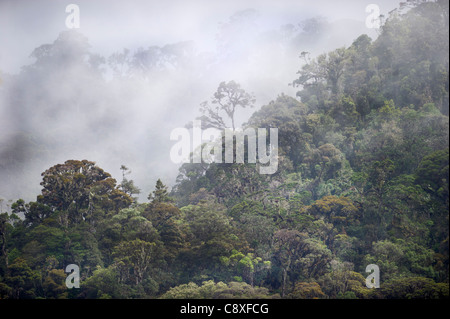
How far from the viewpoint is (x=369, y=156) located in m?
27.2

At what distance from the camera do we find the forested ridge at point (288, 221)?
66.2 ft

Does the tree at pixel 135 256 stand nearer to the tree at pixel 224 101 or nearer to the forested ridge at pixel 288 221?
the forested ridge at pixel 288 221

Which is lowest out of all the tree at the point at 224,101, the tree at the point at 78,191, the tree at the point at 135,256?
the tree at the point at 135,256

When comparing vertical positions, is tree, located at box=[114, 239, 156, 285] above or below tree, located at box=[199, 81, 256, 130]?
below

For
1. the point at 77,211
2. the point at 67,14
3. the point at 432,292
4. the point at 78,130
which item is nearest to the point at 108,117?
the point at 78,130

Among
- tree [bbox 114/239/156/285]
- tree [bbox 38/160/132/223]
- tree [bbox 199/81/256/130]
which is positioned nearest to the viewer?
tree [bbox 114/239/156/285]

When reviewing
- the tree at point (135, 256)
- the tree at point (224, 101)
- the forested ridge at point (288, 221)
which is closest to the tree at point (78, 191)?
the forested ridge at point (288, 221)

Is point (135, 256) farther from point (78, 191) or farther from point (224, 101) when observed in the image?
point (224, 101)

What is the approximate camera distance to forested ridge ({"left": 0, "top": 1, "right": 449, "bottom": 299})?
794 inches

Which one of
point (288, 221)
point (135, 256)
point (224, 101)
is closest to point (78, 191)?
point (135, 256)

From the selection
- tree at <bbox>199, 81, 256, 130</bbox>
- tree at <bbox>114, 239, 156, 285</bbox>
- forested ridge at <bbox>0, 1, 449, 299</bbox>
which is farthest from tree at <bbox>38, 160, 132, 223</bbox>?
tree at <bbox>199, 81, 256, 130</bbox>

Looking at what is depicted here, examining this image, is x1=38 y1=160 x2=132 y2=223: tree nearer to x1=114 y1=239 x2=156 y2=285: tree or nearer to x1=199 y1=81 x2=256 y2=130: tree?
x1=114 y1=239 x2=156 y2=285: tree
